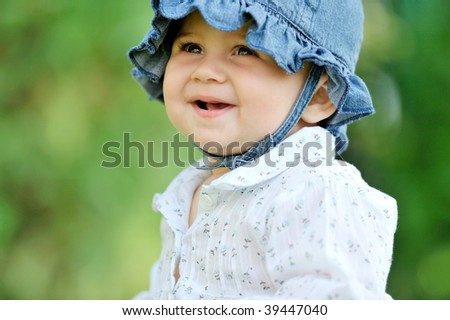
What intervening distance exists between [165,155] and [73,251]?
1.59ft

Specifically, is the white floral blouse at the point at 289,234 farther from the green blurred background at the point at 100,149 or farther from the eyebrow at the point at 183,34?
the green blurred background at the point at 100,149

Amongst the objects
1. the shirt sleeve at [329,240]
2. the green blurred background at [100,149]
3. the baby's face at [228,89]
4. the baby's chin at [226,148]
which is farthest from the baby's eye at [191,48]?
the green blurred background at [100,149]

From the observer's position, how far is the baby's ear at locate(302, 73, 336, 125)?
1341 millimetres

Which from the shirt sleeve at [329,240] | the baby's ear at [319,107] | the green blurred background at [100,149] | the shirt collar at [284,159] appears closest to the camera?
the shirt sleeve at [329,240]

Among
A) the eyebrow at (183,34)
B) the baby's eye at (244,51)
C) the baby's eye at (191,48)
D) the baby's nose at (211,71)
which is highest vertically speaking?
the eyebrow at (183,34)

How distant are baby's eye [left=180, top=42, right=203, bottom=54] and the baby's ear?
A: 9.1 inches

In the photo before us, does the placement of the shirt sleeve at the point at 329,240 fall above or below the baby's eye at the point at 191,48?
below

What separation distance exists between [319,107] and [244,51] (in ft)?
0.63

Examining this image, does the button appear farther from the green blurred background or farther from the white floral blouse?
the green blurred background

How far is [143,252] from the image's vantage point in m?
2.50

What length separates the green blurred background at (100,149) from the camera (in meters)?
2.37

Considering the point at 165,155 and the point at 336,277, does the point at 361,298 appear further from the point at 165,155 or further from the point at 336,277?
the point at 165,155

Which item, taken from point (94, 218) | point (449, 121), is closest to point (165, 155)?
point (94, 218)

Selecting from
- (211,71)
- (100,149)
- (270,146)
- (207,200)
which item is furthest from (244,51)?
(100,149)
